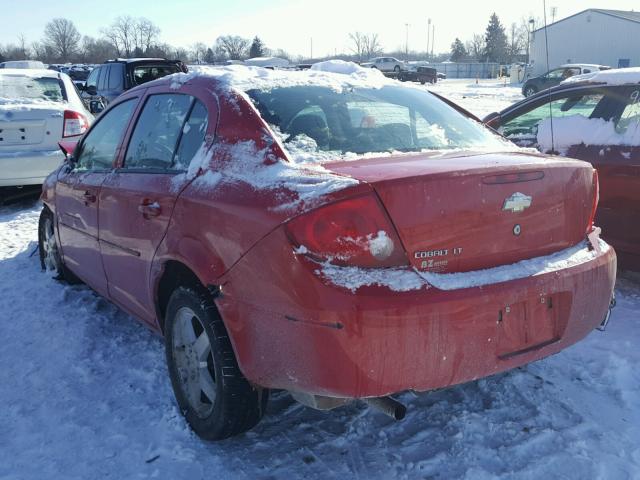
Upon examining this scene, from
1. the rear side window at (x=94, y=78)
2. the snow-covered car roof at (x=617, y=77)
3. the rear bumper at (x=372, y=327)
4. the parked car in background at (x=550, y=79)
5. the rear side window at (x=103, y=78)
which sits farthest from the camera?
→ the parked car in background at (x=550, y=79)

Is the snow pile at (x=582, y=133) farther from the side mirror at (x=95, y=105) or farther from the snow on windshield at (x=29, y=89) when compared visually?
the side mirror at (x=95, y=105)

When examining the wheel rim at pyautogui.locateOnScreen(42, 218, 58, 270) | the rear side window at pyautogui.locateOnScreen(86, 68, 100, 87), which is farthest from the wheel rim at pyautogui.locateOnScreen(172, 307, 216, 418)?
the rear side window at pyautogui.locateOnScreen(86, 68, 100, 87)

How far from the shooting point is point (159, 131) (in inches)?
130

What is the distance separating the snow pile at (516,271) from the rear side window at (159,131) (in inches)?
60.3

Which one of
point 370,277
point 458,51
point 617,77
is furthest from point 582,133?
point 458,51

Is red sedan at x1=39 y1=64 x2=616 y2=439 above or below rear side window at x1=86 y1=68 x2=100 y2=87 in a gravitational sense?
below

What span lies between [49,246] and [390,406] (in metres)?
3.76

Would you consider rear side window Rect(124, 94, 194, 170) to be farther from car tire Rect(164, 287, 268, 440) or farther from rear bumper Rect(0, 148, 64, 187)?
rear bumper Rect(0, 148, 64, 187)


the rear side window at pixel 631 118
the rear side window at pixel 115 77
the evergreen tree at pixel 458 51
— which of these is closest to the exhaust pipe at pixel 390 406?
the rear side window at pixel 631 118

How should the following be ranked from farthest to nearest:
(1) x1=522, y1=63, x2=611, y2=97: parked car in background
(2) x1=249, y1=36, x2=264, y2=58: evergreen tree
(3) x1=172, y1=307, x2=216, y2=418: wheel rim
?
(2) x1=249, y1=36, x2=264, y2=58: evergreen tree
(1) x1=522, y1=63, x2=611, y2=97: parked car in background
(3) x1=172, y1=307, x2=216, y2=418: wheel rim

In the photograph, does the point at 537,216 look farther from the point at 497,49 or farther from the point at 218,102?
the point at 497,49

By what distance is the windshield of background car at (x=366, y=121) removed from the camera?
9.16ft

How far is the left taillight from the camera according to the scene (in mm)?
7500

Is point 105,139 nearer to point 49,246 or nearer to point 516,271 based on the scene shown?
point 49,246
